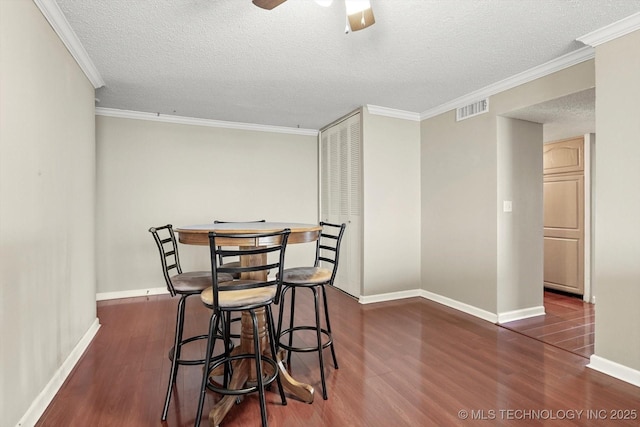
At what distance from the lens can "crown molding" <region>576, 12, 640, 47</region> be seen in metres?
2.05

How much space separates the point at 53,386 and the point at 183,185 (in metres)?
2.79

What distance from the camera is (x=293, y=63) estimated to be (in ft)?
8.93

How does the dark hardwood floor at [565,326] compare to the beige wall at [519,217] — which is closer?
the dark hardwood floor at [565,326]

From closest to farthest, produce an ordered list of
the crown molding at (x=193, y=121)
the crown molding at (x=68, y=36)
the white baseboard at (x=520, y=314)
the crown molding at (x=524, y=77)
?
the crown molding at (x=68, y=36) < the crown molding at (x=524, y=77) < the white baseboard at (x=520, y=314) < the crown molding at (x=193, y=121)

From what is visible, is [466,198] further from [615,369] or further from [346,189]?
[615,369]

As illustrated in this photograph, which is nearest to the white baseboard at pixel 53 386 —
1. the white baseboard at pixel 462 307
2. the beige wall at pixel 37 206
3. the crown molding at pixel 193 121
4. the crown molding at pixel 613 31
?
the beige wall at pixel 37 206

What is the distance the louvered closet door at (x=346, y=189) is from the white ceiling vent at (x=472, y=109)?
1.16 meters

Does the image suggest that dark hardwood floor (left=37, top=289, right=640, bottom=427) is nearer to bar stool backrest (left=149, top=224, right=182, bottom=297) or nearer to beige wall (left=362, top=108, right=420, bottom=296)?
bar stool backrest (left=149, top=224, right=182, bottom=297)

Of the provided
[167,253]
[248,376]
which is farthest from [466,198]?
[167,253]

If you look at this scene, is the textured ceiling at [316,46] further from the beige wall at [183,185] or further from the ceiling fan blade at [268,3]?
the beige wall at [183,185]

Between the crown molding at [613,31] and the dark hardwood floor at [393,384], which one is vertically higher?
the crown molding at [613,31]

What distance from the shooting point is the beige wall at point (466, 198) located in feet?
10.2

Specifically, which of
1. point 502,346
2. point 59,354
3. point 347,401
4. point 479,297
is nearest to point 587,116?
point 479,297

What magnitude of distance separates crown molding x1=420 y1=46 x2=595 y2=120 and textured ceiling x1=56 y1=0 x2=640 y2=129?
81mm
